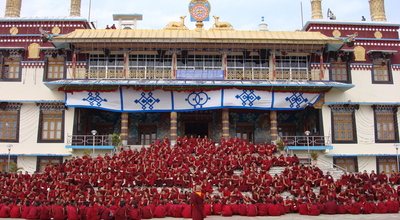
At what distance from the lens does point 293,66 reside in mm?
24016

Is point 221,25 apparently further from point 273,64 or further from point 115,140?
point 115,140

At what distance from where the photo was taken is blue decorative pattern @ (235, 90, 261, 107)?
2220cm

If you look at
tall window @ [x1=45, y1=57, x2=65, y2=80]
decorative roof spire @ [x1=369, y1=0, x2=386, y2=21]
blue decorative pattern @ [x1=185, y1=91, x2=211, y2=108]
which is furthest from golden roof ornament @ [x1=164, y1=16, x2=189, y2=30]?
decorative roof spire @ [x1=369, y1=0, x2=386, y2=21]

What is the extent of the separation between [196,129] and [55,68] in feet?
29.4

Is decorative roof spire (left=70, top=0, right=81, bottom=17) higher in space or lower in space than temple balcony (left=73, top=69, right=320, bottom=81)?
higher

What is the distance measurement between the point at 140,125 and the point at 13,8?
10980mm

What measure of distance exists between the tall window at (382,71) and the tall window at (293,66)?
160 inches

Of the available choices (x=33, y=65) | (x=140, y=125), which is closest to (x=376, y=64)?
(x=140, y=125)

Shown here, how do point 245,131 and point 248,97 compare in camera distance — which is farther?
point 245,131

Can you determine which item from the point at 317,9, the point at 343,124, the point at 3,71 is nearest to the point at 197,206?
the point at 343,124

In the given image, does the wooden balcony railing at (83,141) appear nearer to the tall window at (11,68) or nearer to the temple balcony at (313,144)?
the tall window at (11,68)

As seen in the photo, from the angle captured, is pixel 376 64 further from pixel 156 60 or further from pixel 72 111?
pixel 72 111

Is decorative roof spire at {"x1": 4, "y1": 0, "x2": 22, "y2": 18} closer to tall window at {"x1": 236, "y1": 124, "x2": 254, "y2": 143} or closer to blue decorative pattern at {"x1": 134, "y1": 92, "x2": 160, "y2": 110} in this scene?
blue decorative pattern at {"x1": 134, "y1": 92, "x2": 160, "y2": 110}

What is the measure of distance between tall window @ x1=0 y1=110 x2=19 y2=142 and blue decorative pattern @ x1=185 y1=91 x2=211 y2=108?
32.2ft
